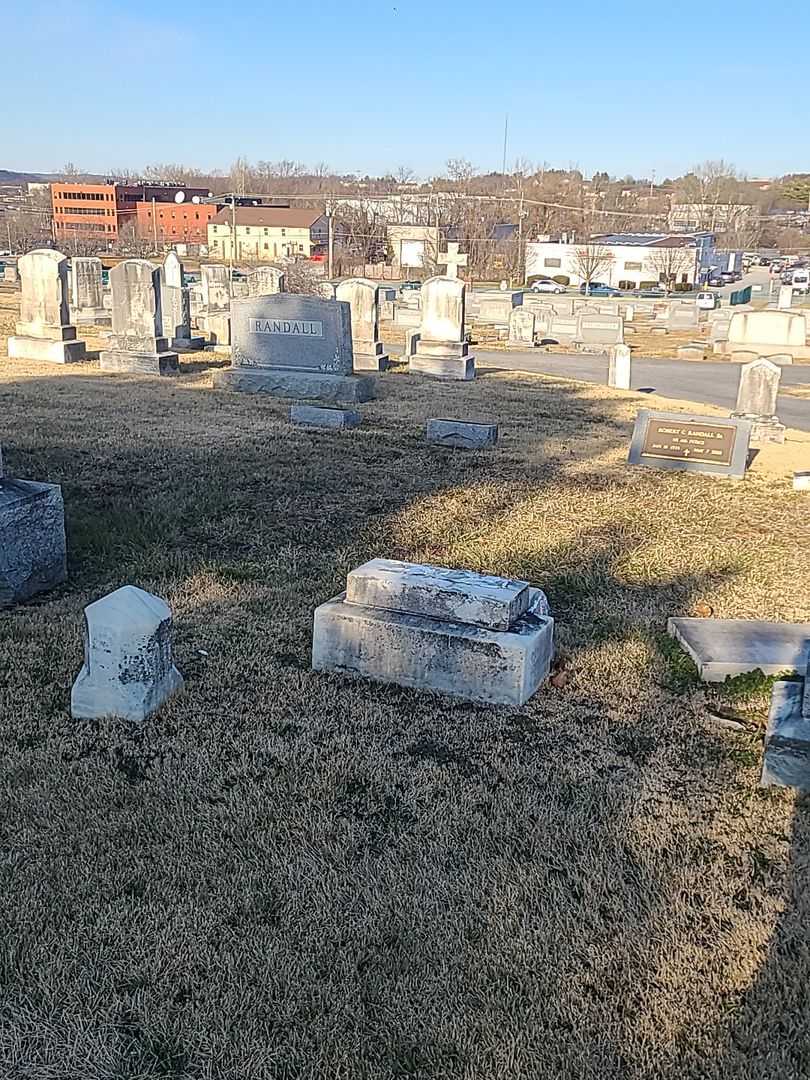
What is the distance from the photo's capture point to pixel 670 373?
21422 millimetres

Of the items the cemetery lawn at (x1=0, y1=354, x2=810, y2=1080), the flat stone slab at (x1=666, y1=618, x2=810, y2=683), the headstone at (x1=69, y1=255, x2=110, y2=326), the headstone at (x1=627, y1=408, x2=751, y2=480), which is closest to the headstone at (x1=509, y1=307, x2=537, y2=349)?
the headstone at (x1=69, y1=255, x2=110, y2=326)

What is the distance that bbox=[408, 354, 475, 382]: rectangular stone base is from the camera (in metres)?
16.5

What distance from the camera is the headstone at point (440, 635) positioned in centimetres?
443

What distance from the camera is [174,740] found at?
13.1ft

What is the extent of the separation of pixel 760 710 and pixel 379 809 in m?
2.13

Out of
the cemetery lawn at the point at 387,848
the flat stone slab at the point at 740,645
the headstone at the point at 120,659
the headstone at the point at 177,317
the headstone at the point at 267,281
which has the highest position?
the headstone at the point at 267,281

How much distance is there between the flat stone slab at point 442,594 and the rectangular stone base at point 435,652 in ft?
0.15

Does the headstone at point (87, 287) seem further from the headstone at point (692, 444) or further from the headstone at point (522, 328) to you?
the headstone at point (692, 444)

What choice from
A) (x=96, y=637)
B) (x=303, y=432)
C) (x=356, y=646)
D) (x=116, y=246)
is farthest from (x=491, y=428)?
(x=116, y=246)

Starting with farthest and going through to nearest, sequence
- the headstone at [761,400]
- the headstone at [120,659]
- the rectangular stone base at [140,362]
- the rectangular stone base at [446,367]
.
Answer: the rectangular stone base at [446,367]
the rectangular stone base at [140,362]
the headstone at [761,400]
the headstone at [120,659]

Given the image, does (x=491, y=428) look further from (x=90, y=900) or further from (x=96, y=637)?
(x=90, y=900)

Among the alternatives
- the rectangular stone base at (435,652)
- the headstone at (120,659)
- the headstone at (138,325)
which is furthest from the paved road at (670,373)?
the headstone at (120,659)

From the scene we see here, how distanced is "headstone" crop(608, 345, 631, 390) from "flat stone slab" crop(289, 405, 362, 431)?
7395 mm

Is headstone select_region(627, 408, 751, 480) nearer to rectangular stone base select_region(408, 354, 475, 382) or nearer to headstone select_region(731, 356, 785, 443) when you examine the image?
headstone select_region(731, 356, 785, 443)
